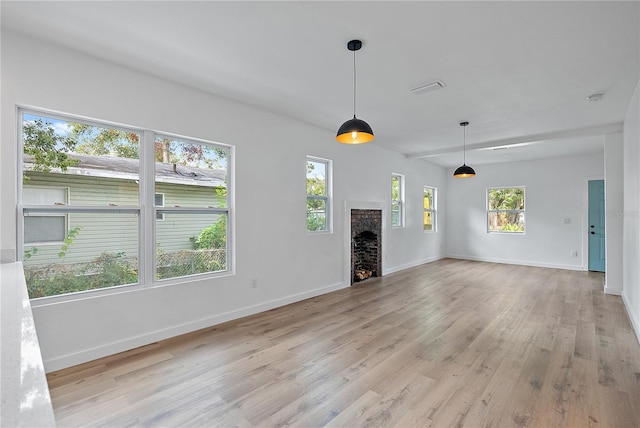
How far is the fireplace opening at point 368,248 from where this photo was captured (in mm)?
6383

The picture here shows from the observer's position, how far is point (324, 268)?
17.5ft

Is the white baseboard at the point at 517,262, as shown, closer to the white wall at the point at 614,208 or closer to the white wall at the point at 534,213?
the white wall at the point at 534,213

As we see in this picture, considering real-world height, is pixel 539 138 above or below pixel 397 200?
above

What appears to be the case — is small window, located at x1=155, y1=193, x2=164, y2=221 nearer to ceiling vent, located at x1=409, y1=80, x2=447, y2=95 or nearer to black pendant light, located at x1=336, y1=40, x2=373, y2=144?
black pendant light, located at x1=336, y1=40, x2=373, y2=144

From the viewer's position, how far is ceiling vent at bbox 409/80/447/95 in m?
3.47

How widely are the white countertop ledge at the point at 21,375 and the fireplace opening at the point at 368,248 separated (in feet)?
17.9

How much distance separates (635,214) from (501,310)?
6.29 ft

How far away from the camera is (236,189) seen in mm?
4020

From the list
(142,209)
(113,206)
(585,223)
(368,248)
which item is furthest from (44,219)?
(585,223)

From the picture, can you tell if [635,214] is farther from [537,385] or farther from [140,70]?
[140,70]

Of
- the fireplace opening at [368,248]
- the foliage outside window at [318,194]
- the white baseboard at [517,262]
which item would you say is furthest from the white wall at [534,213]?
the foliage outside window at [318,194]

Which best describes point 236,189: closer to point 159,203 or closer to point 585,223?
point 159,203

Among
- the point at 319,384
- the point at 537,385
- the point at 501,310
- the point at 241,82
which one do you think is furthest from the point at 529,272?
the point at 241,82

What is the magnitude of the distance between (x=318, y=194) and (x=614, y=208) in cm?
488
